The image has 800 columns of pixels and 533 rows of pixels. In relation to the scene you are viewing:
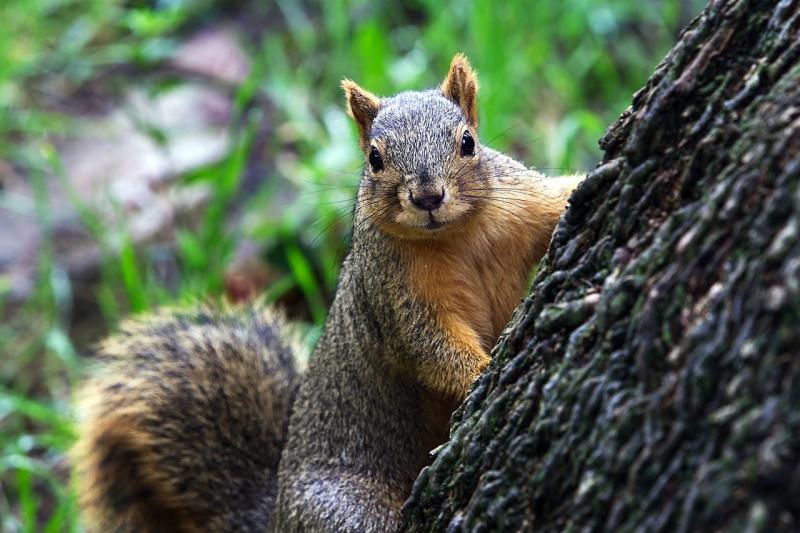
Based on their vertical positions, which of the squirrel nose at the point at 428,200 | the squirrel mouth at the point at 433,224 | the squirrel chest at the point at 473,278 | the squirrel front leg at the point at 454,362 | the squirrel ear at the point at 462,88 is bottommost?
the squirrel front leg at the point at 454,362

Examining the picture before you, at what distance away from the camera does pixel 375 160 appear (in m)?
2.51

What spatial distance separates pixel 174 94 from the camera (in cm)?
556

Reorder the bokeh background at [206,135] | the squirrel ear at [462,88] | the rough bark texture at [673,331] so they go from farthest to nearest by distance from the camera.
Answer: the bokeh background at [206,135]
the squirrel ear at [462,88]
the rough bark texture at [673,331]

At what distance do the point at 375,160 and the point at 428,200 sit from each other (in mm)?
294

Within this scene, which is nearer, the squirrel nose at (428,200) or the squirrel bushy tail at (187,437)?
the squirrel nose at (428,200)

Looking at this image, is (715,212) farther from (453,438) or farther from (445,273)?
(445,273)

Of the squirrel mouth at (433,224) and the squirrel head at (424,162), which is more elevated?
the squirrel head at (424,162)

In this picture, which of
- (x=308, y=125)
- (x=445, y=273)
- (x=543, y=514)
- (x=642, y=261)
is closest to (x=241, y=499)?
(x=445, y=273)

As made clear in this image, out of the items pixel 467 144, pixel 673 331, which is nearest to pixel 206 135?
pixel 467 144

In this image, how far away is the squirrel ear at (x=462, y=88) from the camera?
8.73 ft

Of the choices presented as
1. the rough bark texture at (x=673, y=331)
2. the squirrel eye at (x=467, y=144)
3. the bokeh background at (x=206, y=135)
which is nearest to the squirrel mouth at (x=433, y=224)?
the squirrel eye at (x=467, y=144)

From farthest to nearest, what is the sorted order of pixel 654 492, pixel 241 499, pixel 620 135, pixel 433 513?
pixel 241 499
pixel 433 513
pixel 620 135
pixel 654 492

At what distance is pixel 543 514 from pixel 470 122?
4.62 ft

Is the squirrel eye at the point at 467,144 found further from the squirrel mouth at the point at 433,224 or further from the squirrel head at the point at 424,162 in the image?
the squirrel mouth at the point at 433,224
